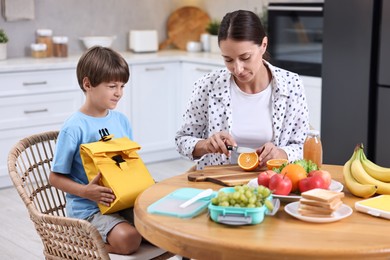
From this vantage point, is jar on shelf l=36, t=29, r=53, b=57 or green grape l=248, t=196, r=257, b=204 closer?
green grape l=248, t=196, r=257, b=204

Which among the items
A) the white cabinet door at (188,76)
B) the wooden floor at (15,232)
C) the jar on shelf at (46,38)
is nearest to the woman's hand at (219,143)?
the wooden floor at (15,232)

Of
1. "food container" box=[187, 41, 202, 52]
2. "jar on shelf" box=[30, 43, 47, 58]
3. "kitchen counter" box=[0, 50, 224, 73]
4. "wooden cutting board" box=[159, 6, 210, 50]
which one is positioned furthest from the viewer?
"wooden cutting board" box=[159, 6, 210, 50]

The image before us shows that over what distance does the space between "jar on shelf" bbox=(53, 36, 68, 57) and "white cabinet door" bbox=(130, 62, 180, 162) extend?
0.53 metres

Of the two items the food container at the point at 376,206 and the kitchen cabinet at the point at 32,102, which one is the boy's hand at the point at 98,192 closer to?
the food container at the point at 376,206

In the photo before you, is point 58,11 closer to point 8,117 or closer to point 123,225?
point 8,117

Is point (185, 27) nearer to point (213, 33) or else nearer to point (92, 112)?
point (213, 33)

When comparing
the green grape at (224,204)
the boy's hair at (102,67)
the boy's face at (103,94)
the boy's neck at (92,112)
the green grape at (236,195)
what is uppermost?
the boy's hair at (102,67)

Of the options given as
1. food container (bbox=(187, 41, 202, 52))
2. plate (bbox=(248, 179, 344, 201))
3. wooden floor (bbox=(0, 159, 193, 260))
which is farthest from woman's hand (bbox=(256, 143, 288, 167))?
food container (bbox=(187, 41, 202, 52))

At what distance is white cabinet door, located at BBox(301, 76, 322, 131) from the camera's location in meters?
4.74

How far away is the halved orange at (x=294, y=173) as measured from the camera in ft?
7.37

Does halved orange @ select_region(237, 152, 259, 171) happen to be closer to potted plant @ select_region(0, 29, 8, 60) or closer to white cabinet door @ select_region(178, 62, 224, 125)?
white cabinet door @ select_region(178, 62, 224, 125)

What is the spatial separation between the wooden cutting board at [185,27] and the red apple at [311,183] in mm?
4093

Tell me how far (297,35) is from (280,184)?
9.65 feet

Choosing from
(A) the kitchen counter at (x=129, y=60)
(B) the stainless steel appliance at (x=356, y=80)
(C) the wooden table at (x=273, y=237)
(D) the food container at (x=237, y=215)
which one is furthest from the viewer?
(A) the kitchen counter at (x=129, y=60)
